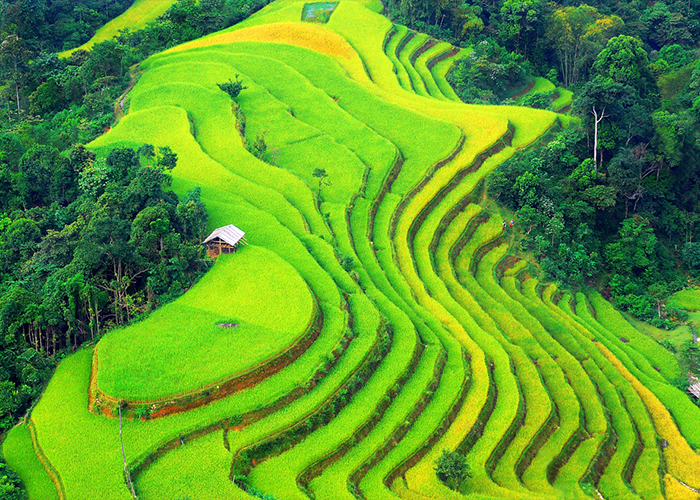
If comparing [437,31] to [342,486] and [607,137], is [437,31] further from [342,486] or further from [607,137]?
[342,486]

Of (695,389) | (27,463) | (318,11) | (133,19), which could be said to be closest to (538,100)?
(318,11)

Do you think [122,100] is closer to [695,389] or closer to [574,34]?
[574,34]

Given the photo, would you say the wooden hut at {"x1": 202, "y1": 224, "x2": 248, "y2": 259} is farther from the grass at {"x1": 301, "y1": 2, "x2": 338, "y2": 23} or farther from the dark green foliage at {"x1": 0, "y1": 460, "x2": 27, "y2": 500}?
the grass at {"x1": 301, "y1": 2, "x2": 338, "y2": 23}

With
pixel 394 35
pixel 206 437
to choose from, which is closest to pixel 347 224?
pixel 206 437

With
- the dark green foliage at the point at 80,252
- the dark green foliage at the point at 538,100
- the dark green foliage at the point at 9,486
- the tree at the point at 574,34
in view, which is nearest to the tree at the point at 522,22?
the tree at the point at 574,34

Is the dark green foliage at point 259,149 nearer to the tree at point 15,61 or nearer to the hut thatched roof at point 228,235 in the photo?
the hut thatched roof at point 228,235

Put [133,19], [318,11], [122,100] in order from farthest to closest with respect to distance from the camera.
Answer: [133,19] < [318,11] < [122,100]
